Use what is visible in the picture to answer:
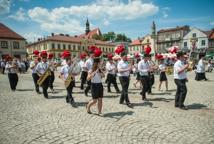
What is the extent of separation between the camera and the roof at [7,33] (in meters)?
49.7

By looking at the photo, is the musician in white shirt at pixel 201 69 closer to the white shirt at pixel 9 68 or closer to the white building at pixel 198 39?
the white shirt at pixel 9 68

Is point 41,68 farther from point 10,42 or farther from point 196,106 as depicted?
point 10,42

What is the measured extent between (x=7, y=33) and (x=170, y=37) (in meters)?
50.6

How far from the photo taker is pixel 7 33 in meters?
50.8

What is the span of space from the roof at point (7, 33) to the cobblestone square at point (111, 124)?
47121 millimetres

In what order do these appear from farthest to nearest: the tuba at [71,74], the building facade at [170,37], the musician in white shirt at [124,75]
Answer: the building facade at [170,37]
the tuba at [71,74]
the musician in white shirt at [124,75]

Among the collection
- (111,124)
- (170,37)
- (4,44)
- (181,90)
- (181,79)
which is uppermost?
(170,37)

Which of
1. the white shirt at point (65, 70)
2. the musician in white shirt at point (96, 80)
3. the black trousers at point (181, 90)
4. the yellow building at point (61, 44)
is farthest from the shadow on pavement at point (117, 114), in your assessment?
the yellow building at point (61, 44)

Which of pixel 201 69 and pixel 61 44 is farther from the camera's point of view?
pixel 61 44

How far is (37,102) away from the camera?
8820mm

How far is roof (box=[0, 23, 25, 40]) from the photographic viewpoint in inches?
1956

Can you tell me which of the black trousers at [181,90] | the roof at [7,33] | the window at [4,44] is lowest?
the black trousers at [181,90]

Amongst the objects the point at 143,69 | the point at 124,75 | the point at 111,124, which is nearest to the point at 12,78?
the point at 124,75

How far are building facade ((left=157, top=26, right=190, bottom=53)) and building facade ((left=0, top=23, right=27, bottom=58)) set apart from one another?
44.6m
